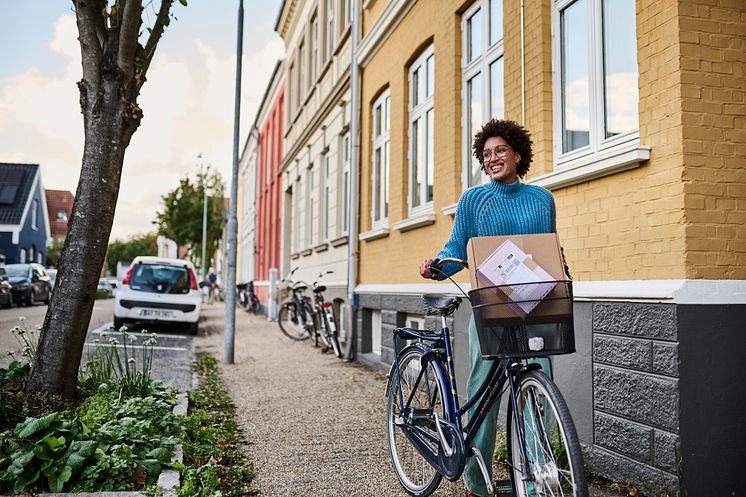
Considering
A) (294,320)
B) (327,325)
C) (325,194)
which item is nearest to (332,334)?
(327,325)

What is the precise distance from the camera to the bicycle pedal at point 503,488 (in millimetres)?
3238

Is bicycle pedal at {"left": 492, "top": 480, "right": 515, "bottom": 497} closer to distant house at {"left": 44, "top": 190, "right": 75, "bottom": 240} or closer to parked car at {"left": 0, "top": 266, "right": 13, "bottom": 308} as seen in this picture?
parked car at {"left": 0, "top": 266, "right": 13, "bottom": 308}

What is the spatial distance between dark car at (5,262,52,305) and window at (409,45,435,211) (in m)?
17.9

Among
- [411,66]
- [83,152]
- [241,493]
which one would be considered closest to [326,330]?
[411,66]

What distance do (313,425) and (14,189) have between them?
48.3 metres

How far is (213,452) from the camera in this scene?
498 centimetres

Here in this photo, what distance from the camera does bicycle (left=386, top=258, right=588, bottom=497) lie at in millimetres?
2891

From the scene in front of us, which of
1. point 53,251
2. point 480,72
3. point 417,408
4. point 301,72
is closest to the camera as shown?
point 417,408

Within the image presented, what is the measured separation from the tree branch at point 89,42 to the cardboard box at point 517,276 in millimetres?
3822

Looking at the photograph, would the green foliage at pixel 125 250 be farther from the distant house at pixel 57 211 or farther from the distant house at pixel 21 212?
the distant house at pixel 21 212

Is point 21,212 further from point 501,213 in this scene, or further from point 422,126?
point 501,213

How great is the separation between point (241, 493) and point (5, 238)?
47609 millimetres

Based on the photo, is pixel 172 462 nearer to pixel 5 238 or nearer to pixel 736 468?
pixel 736 468

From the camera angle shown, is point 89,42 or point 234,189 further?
point 234,189
